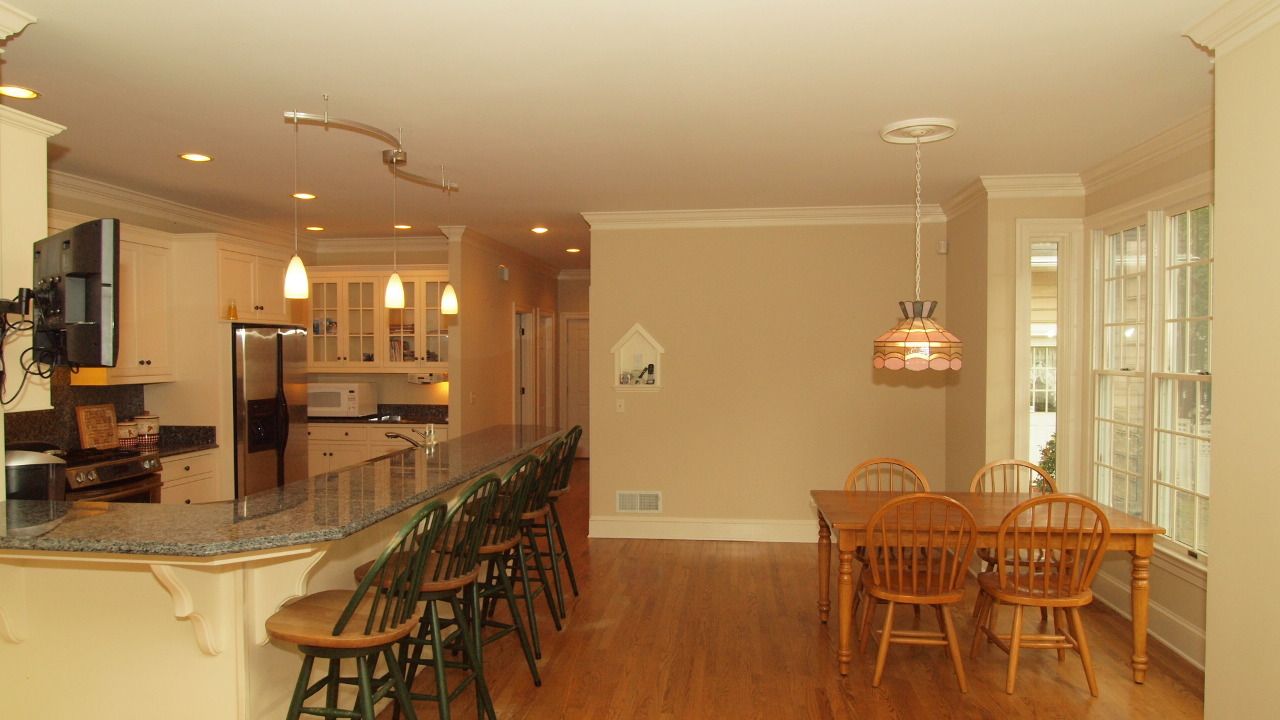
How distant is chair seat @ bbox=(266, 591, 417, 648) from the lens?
213 cm

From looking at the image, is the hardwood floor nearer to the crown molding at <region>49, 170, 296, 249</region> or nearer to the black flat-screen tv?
the black flat-screen tv

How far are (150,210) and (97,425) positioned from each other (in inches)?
61.7

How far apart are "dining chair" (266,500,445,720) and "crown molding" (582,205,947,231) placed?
12.5ft

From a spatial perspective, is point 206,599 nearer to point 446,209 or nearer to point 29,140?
point 29,140

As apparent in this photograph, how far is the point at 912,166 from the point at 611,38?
2416 millimetres

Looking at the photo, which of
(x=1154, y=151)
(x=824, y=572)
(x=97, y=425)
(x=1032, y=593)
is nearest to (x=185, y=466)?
(x=97, y=425)

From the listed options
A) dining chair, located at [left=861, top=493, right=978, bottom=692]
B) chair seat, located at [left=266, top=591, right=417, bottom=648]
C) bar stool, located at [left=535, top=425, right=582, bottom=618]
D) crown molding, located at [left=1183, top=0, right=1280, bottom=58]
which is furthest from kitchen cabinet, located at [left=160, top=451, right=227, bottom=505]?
crown molding, located at [left=1183, top=0, right=1280, bottom=58]

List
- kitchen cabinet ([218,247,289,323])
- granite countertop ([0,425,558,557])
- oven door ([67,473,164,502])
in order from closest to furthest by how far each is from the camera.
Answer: granite countertop ([0,425,558,557]), oven door ([67,473,164,502]), kitchen cabinet ([218,247,289,323])

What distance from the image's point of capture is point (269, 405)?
222 inches

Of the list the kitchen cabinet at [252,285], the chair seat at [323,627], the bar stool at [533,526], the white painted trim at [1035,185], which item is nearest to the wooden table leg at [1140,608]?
the white painted trim at [1035,185]

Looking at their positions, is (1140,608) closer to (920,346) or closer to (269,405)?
(920,346)

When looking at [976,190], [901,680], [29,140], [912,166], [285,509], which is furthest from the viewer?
[976,190]

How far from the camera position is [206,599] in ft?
7.23

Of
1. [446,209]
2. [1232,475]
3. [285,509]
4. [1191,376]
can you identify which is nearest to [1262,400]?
[1232,475]
